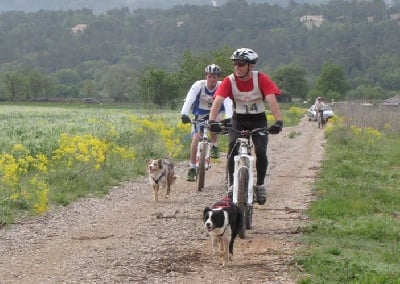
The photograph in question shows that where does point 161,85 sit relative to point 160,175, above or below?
above

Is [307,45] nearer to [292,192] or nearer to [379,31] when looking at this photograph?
[379,31]

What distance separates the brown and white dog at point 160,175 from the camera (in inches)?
462

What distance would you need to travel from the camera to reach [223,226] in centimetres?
731

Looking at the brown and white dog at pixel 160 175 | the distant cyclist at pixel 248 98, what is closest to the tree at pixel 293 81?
the brown and white dog at pixel 160 175

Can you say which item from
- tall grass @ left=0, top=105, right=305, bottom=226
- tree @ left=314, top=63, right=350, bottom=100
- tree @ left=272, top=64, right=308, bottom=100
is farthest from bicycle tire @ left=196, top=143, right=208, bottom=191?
tree @ left=272, top=64, right=308, bottom=100

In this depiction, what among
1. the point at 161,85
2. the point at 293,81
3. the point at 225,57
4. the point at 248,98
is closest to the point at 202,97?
the point at 248,98

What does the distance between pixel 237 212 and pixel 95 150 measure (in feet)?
21.8

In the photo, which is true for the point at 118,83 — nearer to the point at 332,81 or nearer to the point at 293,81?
the point at 293,81

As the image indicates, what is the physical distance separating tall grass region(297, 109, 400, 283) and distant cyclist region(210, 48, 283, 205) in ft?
4.23

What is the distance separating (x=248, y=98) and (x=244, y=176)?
0.97 m

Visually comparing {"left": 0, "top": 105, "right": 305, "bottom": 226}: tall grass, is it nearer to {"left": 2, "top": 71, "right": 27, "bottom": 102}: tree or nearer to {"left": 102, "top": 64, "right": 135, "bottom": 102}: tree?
{"left": 2, "top": 71, "right": 27, "bottom": 102}: tree

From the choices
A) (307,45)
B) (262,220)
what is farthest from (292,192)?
(307,45)

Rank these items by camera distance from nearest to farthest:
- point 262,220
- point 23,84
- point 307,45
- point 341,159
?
1. point 262,220
2. point 341,159
3. point 23,84
4. point 307,45

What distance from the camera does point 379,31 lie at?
180 m
